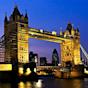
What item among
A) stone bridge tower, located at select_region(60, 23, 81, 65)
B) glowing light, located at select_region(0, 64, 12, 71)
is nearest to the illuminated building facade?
glowing light, located at select_region(0, 64, 12, 71)

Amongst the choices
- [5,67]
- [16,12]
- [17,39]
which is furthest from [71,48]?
[5,67]

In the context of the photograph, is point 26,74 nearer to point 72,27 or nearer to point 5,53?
point 5,53

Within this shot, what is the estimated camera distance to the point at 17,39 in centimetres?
9200

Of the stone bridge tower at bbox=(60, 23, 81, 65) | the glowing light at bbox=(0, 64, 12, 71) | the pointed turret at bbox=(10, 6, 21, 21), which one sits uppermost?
the pointed turret at bbox=(10, 6, 21, 21)

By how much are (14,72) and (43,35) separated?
25.7m

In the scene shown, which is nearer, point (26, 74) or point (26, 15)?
point (26, 74)

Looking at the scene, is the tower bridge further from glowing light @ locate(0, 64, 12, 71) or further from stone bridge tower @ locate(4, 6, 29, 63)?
glowing light @ locate(0, 64, 12, 71)

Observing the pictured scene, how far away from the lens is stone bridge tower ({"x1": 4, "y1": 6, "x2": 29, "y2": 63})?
3597 inches

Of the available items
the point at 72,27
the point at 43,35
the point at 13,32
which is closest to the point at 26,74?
the point at 13,32

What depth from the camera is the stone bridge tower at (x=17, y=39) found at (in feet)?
300

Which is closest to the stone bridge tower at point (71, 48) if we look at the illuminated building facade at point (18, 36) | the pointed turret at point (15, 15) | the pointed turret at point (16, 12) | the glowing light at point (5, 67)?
the illuminated building facade at point (18, 36)

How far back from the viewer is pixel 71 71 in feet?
343

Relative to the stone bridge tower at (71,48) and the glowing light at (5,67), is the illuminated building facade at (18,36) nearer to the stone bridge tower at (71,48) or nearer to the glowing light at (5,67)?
the glowing light at (5,67)

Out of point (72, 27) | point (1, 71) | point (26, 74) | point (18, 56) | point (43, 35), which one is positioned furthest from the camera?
point (72, 27)
